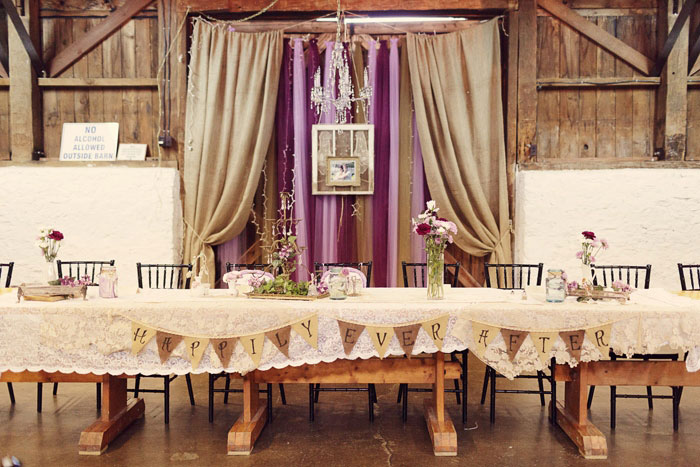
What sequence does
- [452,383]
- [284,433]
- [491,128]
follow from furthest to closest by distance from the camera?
[491,128]
[452,383]
[284,433]

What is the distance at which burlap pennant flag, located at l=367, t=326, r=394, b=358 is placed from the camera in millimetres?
2662

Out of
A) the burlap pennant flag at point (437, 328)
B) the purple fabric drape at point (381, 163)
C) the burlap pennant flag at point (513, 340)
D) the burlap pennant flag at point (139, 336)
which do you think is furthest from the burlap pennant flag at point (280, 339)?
the purple fabric drape at point (381, 163)

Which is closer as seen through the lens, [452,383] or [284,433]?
[284,433]

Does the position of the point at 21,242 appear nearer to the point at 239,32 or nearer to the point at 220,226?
the point at 220,226

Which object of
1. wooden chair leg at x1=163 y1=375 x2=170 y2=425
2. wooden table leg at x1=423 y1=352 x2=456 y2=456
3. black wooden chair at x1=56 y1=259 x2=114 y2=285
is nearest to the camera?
wooden table leg at x1=423 y1=352 x2=456 y2=456

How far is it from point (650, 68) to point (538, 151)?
1252 millimetres

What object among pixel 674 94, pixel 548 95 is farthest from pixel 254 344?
pixel 674 94

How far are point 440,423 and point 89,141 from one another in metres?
4.19

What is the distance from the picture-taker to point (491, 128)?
4879 mm

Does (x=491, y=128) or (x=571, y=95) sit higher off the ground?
(x=571, y=95)

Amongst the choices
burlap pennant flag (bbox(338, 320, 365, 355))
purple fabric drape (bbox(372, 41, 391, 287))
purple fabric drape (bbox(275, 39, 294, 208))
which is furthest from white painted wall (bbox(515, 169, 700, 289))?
burlap pennant flag (bbox(338, 320, 365, 355))

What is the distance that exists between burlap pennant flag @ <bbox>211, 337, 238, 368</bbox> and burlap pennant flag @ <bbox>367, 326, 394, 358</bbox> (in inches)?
27.4

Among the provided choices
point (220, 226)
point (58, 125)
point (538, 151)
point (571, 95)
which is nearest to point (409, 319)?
point (220, 226)

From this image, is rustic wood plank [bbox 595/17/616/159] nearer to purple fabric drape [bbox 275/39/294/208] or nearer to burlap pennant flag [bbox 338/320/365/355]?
purple fabric drape [bbox 275/39/294/208]
